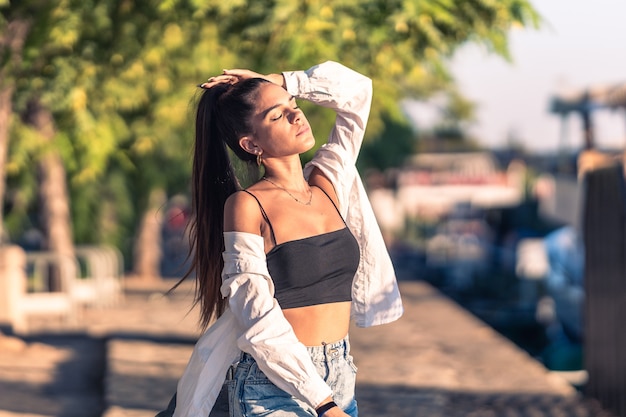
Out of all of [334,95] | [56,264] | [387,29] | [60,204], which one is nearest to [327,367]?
[334,95]

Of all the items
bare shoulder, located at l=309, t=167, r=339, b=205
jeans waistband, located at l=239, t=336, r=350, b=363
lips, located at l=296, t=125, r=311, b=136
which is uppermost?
lips, located at l=296, t=125, r=311, b=136

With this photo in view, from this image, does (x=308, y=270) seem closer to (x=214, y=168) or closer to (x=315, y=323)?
(x=315, y=323)

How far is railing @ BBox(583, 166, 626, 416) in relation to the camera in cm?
→ 1116

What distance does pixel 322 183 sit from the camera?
3656mm

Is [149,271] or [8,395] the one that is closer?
[8,395]

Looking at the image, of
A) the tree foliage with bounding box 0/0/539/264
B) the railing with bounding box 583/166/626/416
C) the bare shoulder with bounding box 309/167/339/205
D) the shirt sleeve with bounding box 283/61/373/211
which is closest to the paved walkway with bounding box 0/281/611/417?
the railing with bounding box 583/166/626/416

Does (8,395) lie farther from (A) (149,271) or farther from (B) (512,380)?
(A) (149,271)

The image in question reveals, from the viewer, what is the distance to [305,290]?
129 inches

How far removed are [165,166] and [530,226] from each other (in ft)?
91.0

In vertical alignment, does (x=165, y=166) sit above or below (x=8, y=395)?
below

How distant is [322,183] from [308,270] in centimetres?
44

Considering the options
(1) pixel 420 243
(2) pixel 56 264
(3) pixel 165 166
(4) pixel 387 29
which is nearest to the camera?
(4) pixel 387 29

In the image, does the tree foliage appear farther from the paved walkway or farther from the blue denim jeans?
the paved walkway

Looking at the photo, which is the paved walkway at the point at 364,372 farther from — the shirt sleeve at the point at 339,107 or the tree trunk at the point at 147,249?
the tree trunk at the point at 147,249
